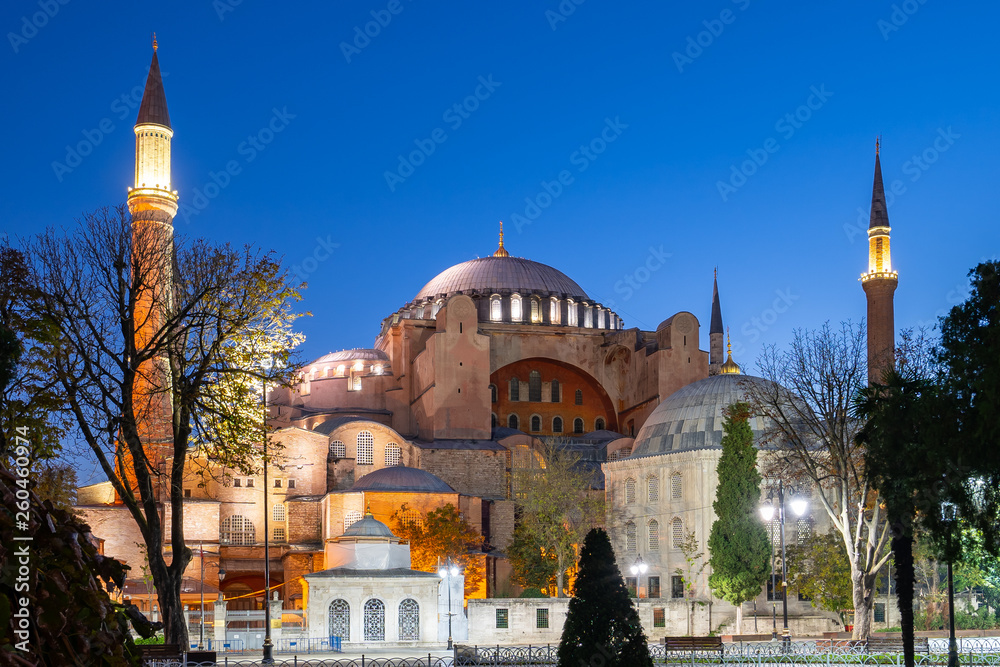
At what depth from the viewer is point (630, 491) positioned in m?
41.4

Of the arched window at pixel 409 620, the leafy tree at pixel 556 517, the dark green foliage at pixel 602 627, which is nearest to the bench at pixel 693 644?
the dark green foliage at pixel 602 627

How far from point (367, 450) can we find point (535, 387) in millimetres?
12575

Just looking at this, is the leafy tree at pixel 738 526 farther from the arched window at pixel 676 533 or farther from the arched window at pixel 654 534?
the arched window at pixel 654 534

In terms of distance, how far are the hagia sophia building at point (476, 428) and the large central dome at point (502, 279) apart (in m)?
0.15

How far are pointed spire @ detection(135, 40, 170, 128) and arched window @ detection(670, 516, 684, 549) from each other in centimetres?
2471

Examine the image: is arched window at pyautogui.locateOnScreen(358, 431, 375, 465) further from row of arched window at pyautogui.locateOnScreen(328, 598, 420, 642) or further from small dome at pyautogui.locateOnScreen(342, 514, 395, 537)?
row of arched window at pyautogui.locateOnScreen(328, 598, 420, 642)

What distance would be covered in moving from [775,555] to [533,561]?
31.4 feet

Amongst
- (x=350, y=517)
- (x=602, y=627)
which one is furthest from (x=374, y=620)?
(x=602, y=627)

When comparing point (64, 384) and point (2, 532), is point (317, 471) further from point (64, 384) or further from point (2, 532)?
point (2, 532)

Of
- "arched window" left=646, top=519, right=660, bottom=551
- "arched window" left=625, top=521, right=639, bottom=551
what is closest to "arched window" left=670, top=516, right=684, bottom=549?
"arched window" left=646, top=519, right=660, bottom=551

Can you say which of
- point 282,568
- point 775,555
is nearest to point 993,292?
point 775,555

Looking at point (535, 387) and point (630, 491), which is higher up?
point (535, 387)

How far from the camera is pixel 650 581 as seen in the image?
131 feet

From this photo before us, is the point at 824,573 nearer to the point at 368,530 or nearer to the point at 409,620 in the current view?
the point at 409,620
